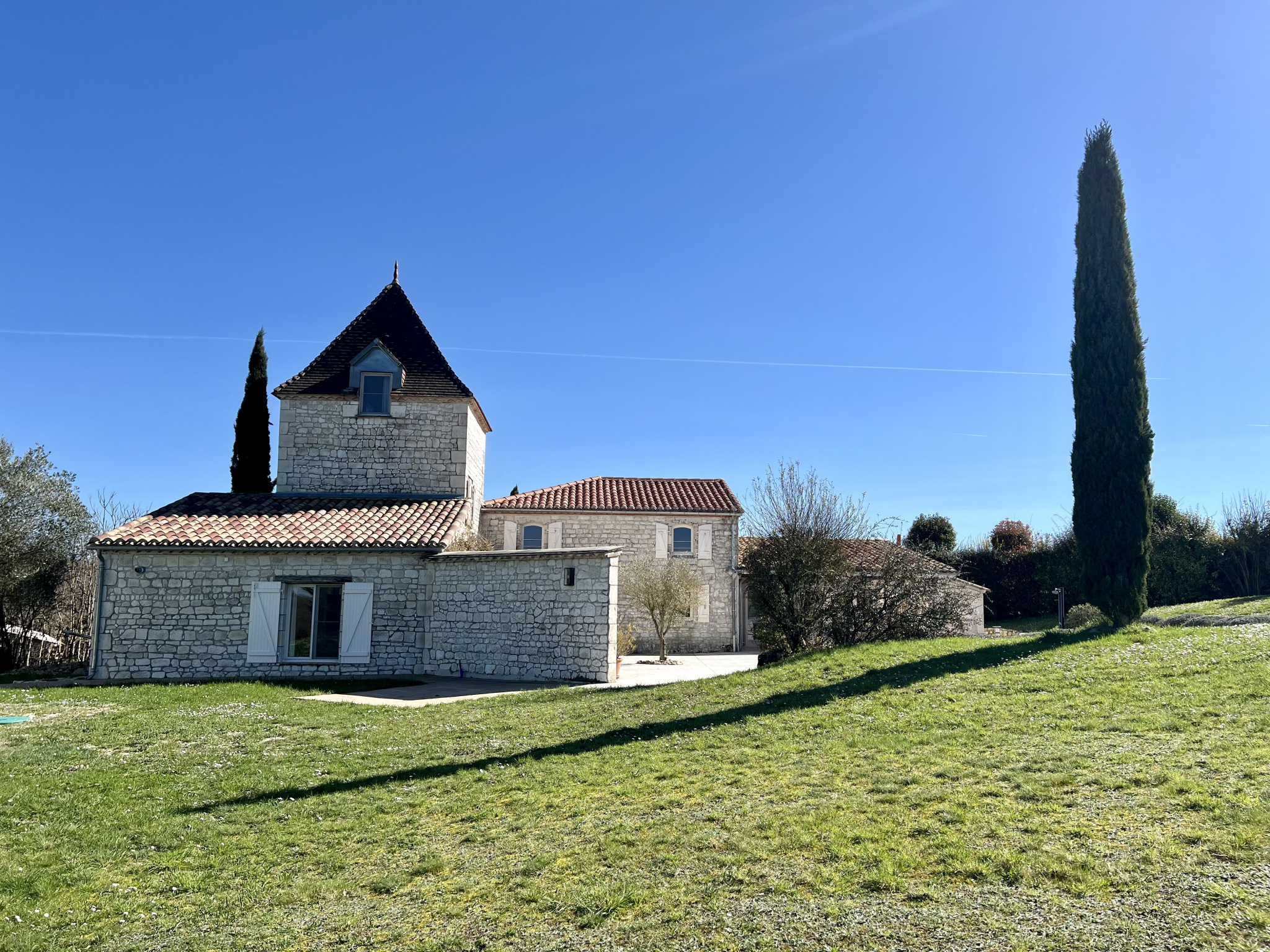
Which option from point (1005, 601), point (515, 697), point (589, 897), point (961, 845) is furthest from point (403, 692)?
point (1005, 601)

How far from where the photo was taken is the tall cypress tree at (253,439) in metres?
25.4

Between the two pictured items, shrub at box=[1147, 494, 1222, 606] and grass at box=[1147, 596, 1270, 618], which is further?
shrub at box=[1147, 494, 1222, 606]

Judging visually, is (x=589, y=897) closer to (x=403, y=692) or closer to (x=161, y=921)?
(x=161, y=921)

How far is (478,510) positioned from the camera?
81.9 ft

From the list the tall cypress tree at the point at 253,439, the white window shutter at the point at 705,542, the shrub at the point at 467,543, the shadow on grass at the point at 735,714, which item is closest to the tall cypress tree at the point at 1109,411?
the shadow on grass at the point at 735,714

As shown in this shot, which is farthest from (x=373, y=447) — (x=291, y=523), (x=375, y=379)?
(x=291, y=523)

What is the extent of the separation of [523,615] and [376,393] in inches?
336

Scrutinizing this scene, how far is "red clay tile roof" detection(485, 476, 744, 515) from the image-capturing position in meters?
26.7

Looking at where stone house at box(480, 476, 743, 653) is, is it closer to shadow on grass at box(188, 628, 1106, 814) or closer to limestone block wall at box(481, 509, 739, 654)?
limestone block wall at box(481, 509, 739, 654)

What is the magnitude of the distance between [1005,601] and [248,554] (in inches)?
1042

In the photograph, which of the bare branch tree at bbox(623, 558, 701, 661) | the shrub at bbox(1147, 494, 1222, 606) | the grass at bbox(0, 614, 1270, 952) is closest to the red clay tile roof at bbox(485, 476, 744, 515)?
the bare branch tree at bbox(623, 558, 701, 661)

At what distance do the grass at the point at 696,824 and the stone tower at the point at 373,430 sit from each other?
10425 millimetres

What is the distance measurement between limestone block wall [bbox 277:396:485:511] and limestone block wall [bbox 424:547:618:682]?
4.47 m

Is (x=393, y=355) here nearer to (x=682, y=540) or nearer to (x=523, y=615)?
(x=523, y=615)
